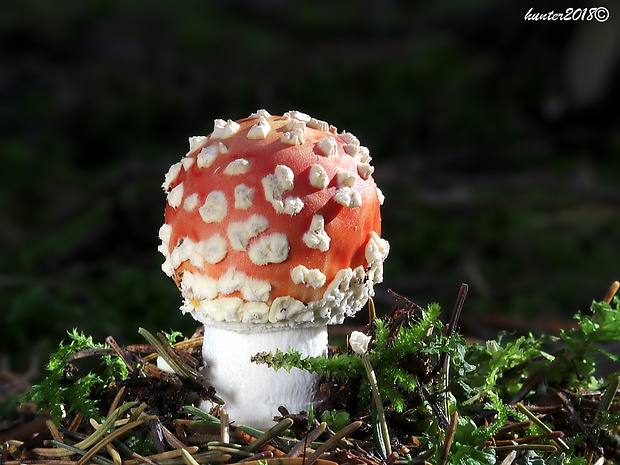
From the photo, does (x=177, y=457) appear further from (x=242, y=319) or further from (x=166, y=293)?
(x=166, y=293)

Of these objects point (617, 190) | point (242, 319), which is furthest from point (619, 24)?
point (242, 319)

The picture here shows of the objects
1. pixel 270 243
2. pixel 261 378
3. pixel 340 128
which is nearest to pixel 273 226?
pixel 270 243

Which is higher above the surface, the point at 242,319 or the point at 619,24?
the point at 619,24

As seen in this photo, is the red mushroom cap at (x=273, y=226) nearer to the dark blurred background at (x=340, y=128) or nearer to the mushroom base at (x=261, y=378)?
the mushroom base at (x=261, y=378)

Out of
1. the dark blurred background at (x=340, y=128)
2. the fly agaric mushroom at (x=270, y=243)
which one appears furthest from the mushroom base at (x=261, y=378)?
the dark blurred background at (x=340, y=128)

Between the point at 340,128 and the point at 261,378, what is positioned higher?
the point at 340,128

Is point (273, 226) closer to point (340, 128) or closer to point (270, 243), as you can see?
point (270, 243)
